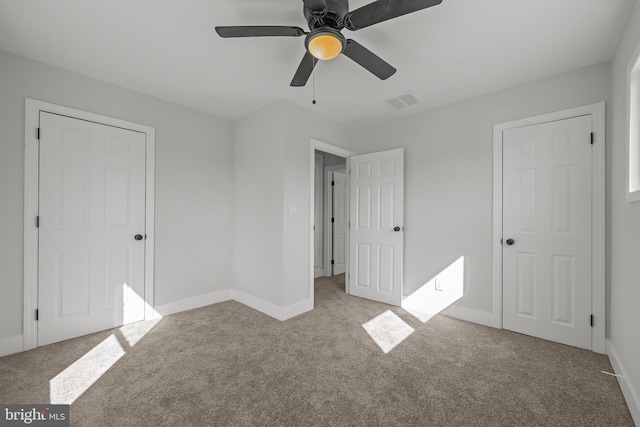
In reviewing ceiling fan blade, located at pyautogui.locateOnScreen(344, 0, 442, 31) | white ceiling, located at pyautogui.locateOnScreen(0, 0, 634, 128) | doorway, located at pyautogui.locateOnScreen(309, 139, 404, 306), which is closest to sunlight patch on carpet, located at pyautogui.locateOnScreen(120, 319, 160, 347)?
doorway, located at pyautogui.locateOnScreen(309, 139, 404, 306)

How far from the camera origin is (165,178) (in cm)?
321

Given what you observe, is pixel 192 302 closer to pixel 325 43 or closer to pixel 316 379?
pixel 316 379

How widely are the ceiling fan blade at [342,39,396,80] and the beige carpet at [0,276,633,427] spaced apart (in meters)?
2.21

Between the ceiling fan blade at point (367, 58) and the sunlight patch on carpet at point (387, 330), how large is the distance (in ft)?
7.39

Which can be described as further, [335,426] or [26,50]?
[26,50]

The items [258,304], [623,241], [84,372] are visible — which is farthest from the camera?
[258,304]

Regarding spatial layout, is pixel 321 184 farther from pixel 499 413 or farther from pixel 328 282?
pixel 499 413

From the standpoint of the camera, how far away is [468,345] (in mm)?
2502

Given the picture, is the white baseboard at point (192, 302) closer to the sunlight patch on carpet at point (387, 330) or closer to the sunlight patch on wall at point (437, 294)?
the sunlight patch on carpet at point (387, 330)

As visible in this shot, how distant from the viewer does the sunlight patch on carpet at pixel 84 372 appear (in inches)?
70.7

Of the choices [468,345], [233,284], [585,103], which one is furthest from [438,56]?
[233,284]

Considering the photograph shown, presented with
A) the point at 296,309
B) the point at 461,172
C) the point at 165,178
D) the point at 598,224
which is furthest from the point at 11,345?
the point at 598,224

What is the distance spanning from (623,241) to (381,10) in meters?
2.27

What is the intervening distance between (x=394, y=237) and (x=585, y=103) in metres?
2.24
